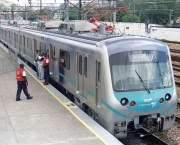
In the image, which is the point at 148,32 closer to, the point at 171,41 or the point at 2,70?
the point at 171,41

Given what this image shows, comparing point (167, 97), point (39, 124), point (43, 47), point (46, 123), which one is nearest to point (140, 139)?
point (167, 97)

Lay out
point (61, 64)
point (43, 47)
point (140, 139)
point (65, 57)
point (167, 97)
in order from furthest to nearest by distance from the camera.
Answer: point (43, 47) < point (61, 64) < point (65, 57) < point (140, 139) < point (167, 97)

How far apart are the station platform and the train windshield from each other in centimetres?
142

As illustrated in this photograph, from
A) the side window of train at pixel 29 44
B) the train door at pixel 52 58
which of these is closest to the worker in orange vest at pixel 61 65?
the train door at pixel 52 58

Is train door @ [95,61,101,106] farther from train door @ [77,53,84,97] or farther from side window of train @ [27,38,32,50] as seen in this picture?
side window of train @ [27,38,32,50]

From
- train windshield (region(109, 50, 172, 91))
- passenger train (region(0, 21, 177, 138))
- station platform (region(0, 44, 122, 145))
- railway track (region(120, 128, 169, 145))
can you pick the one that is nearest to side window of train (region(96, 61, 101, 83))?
passenger train (region(0, 21, 177, 138))

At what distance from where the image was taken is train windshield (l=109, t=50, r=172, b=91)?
9.05m

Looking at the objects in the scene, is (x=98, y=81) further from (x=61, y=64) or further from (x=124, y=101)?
(x=61, y=64)

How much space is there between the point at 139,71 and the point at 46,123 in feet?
9.91

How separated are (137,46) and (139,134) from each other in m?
2.62

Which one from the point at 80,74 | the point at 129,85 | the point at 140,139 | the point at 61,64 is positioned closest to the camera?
the point at 129,85

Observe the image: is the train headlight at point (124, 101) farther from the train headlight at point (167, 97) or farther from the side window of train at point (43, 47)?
the side window of train at point (43, 47)

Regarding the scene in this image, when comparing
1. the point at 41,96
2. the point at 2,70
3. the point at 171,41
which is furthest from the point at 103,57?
the point at 171,41

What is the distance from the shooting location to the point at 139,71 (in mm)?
9227
